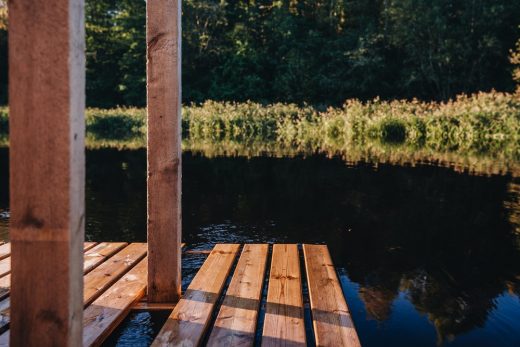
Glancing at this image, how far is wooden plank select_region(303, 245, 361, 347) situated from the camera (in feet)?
5.96

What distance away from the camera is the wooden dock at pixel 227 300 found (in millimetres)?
1834

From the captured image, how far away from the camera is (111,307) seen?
2131 millimetres

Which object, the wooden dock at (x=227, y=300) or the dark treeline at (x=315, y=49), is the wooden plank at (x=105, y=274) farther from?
the dark treeline at (x=315, y=49)

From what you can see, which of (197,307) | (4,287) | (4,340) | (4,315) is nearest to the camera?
(4,340)

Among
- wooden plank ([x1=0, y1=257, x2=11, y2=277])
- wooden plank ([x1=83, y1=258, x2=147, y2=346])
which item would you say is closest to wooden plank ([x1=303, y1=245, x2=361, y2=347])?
wooden plank ([x1=83, y1=258, x2=147, y2=346])

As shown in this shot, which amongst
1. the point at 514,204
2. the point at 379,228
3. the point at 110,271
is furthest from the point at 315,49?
the point at 110,271

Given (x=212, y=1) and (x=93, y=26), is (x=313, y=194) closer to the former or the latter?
(x=212, y=1)

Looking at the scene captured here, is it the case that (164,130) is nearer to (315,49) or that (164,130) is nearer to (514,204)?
(514,204)

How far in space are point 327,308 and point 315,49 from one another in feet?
93.1

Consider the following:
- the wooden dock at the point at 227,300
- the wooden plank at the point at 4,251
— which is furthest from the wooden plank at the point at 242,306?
the wooden plank at the point at 4,251

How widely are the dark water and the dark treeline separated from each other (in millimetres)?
20517

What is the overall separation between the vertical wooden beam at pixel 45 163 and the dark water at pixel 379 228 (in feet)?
2.95

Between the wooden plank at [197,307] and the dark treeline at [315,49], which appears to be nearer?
the wooden plank at [197,307]

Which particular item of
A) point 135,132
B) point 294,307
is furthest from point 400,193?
point 135,132
